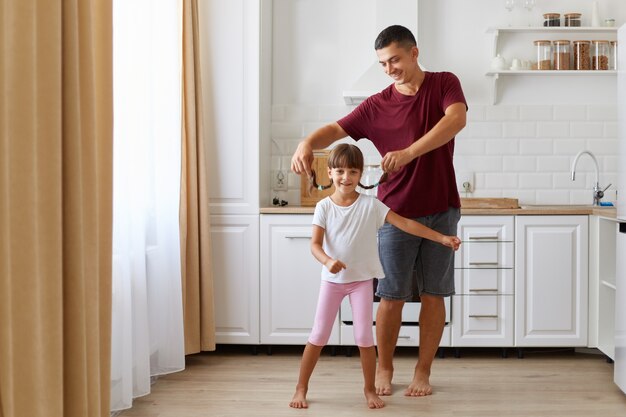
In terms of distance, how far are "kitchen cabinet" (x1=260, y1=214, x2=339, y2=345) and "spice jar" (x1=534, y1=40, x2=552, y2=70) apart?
1724mm

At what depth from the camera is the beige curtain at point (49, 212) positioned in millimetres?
1712

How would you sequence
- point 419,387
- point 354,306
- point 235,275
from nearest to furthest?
point 354,306 → point 419,387 → point 235,275

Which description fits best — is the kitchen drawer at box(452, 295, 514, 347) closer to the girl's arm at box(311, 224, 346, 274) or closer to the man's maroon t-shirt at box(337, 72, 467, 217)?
the man's maroon t-shirt at box(337, 72, 467, 217)

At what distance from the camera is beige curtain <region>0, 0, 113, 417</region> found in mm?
1712

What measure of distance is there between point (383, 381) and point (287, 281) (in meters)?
0.94

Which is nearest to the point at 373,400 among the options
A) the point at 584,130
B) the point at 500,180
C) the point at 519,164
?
the point at 500,180

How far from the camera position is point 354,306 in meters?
3.04

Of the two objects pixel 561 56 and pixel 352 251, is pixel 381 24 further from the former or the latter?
pixel 352 251

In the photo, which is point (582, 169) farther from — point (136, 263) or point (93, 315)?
point (93, 315)

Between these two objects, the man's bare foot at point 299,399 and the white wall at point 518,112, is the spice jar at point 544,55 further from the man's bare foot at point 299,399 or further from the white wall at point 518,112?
the man's bare foot at point 299,399

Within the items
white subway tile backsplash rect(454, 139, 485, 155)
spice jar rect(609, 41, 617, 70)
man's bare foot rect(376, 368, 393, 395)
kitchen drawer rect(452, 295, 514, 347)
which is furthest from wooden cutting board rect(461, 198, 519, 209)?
man's bare foot rect(376, 368, 393, 395)

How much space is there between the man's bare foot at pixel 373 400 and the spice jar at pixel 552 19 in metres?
2.60

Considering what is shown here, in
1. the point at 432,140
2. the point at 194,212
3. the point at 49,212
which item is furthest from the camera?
the point at 194,212

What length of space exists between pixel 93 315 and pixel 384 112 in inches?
62.7
